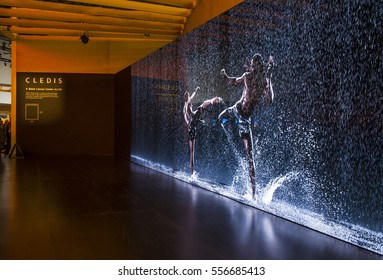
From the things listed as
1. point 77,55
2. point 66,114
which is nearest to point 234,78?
point 66,114

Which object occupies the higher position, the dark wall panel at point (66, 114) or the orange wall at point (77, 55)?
the orange wall at point (77, 55)

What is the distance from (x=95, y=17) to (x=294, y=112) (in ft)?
21.6

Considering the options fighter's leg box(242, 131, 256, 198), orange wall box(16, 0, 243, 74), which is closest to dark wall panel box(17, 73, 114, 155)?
orange wall box(16, 0, 243, 74)

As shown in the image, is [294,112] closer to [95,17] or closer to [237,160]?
[237,160]

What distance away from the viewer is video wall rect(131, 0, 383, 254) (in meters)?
2.82

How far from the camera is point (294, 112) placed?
358 centimetres

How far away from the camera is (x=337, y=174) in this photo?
310 cm

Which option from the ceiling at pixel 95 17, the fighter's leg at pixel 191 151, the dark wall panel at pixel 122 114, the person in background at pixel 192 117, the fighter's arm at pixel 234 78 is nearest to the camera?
the fighter's arm at pixel 234 78

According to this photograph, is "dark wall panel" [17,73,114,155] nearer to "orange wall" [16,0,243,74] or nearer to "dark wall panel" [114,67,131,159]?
"orange wall" [16,0,243,74]

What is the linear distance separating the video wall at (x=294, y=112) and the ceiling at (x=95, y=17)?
9.44 ft

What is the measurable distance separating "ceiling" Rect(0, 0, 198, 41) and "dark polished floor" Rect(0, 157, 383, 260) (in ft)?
14.1

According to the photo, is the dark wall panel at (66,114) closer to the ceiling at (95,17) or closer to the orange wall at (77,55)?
the orange wall at (77,55)

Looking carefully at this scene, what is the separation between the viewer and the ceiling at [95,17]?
7.80 metres

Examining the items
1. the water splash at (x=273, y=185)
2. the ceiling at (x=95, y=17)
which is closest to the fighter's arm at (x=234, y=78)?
the water splash at (x=273, y=185)
